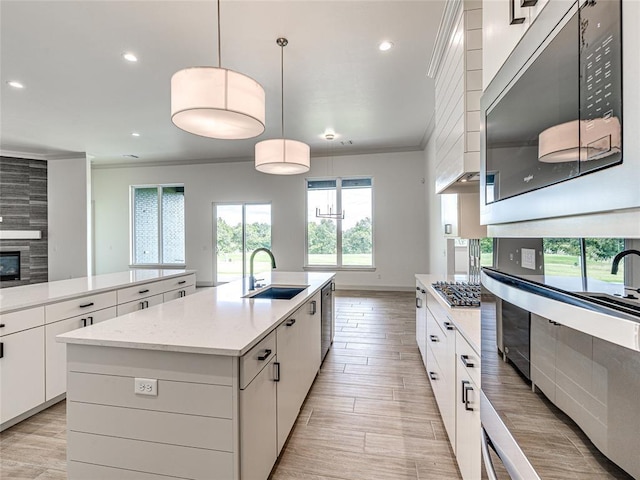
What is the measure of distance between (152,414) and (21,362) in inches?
62.1

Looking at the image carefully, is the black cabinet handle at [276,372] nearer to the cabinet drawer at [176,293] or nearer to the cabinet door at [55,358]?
the cabinet door at [55,358]

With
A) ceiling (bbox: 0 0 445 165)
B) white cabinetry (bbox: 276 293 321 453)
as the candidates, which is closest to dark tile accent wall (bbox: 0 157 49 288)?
ceiling (bbox: 0 0 445 165)

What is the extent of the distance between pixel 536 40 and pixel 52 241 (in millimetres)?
9021

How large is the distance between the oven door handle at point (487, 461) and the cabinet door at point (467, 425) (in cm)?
45

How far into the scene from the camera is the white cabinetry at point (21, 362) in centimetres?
206

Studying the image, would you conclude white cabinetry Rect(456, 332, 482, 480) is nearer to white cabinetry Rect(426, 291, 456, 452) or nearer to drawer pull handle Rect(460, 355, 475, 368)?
drawer pull handle Rect(460, 355, 475, 368)

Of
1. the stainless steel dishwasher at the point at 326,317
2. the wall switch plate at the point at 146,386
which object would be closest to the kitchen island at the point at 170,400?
the wall switch plate at the point at 146,386

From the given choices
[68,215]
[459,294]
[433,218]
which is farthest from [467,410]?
[68,215]

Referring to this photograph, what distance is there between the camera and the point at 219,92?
184 centimetres

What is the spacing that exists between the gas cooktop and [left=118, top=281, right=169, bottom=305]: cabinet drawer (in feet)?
9.56

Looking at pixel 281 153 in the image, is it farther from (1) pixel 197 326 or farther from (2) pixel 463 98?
(1) pixel 197 326

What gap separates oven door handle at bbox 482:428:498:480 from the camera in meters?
0.77

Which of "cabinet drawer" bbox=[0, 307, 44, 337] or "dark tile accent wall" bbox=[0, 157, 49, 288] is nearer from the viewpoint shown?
"cabinet drawer" bbox=[0, 307, 44, 337]

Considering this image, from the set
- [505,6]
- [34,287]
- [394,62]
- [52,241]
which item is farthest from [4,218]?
[505,6]
